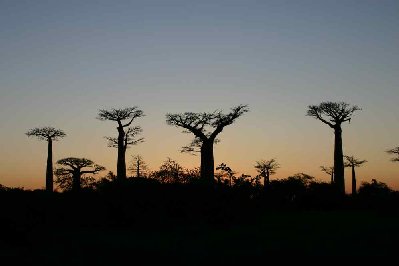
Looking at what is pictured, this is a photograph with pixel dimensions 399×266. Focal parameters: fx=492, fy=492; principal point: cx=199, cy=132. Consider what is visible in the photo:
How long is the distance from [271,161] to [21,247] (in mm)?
45857

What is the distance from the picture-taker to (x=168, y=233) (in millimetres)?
11508

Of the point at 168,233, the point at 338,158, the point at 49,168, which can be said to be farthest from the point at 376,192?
the point at 49,168

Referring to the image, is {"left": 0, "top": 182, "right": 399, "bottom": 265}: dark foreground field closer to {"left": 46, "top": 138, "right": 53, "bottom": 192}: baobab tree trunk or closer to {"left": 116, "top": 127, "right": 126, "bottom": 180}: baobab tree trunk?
{"left": 116, "top": 127, "right": 126, "bottom": 180}: baobab tree trunk

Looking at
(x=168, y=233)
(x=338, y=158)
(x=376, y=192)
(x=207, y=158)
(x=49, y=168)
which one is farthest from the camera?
(x=49, y=168)

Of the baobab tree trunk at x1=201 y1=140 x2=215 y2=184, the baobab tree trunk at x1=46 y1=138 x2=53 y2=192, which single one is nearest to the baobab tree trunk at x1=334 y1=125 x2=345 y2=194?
the baobab tree trunk at x1=201 y1=140 x2=215 y2=184

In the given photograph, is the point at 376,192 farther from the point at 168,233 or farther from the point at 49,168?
the point at 49,168

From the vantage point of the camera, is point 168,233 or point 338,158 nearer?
point 168,233

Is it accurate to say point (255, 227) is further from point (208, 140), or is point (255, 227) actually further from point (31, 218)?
point (208, 140)

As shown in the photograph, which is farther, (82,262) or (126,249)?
(126,249)

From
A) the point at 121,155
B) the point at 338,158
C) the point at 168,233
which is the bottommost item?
the point at 168,233

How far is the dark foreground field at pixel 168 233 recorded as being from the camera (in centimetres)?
876

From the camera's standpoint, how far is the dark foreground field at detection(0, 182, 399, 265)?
876cm

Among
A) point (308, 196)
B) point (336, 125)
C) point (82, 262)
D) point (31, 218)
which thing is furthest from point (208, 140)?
point (82, 262)

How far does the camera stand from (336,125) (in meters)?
34.5
